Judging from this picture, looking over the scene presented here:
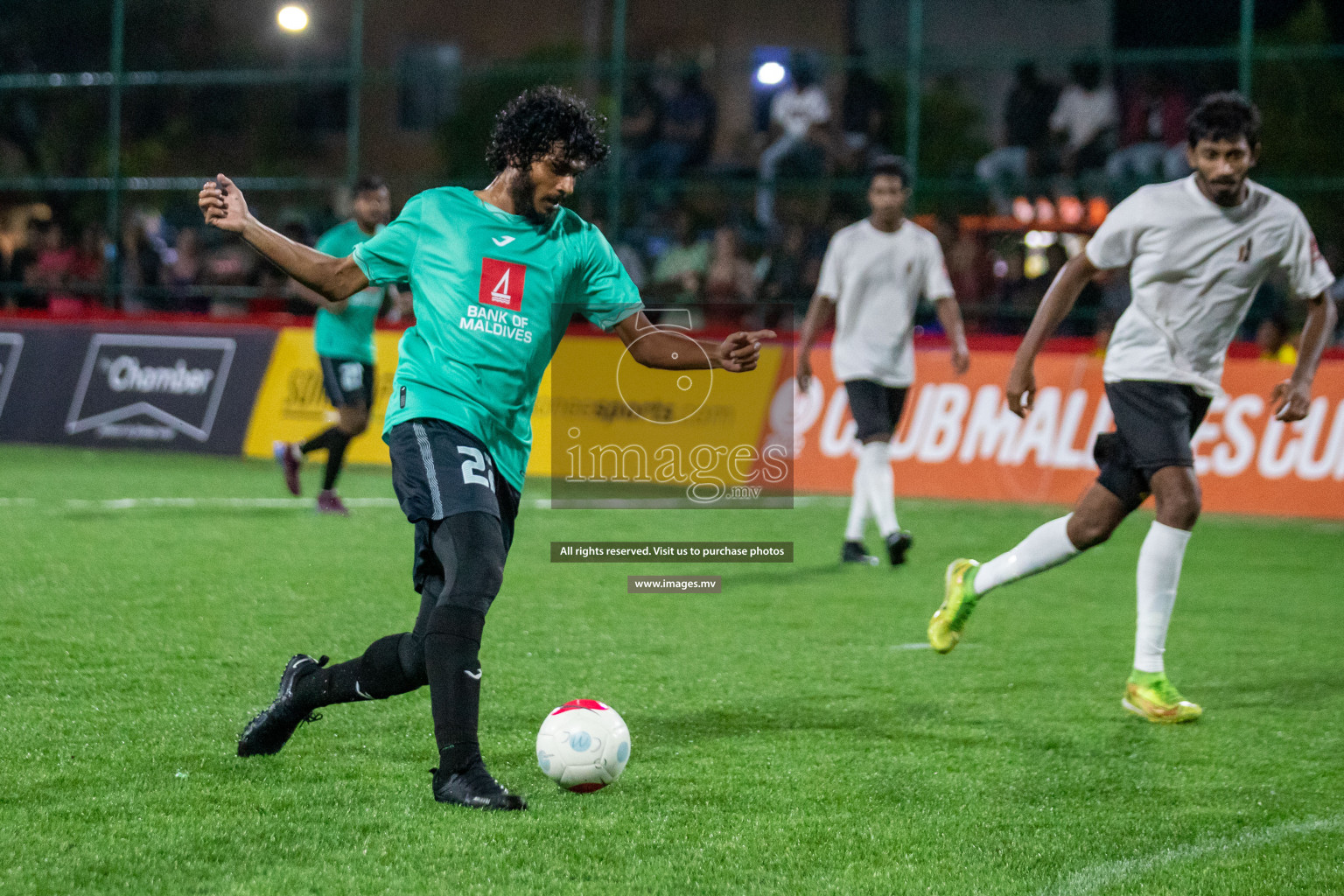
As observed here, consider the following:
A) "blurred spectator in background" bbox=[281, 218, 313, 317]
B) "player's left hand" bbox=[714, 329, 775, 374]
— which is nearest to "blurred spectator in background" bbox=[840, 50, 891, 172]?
"blurred spectator in background" bbox=[281, 218, 313, 317]

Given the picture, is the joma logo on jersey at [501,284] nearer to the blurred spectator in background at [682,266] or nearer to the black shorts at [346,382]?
the black shorts at [346,382]

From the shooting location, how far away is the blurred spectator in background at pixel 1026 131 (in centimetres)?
1520

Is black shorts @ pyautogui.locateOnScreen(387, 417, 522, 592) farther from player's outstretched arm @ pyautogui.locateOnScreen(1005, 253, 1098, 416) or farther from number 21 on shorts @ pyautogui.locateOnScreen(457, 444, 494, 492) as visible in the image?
player's outstretched arm @ pyautogui.locateOnScreen(1005, 253, 1098, 416)

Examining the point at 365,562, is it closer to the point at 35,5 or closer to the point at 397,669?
the point at 397,669

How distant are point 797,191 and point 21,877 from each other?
13041 millimetres

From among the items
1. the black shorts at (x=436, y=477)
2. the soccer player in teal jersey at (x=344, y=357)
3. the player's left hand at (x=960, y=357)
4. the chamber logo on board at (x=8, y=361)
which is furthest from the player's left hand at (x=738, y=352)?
the chamber logo on board at (x=8, y=361)

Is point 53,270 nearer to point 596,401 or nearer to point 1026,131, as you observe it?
point 596,401

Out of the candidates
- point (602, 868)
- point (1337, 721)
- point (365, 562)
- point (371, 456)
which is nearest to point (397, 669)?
point (602, 868)

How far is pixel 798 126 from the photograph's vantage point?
1617cm

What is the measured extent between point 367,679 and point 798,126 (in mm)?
12578

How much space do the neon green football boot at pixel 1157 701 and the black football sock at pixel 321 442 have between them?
6.70m

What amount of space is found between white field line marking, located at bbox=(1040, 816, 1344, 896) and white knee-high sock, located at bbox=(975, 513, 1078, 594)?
1774 millimetres

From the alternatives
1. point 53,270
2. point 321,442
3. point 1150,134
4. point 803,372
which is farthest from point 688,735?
point 53,270

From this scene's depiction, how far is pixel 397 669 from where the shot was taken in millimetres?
4418
